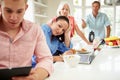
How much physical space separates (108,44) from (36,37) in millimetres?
1455

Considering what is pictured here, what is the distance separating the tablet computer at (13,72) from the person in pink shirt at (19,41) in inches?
3.2

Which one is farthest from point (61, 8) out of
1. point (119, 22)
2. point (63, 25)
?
point (119, 22)

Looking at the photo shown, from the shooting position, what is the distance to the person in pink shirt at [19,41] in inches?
42.4

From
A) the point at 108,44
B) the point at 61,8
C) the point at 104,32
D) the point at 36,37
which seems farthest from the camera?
the point at 104,32

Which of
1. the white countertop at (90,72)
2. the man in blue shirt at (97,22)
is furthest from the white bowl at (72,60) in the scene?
the man in blue shirt at (97,22)

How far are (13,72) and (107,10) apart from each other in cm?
485

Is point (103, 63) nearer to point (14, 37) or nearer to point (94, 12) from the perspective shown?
point (14, 37)

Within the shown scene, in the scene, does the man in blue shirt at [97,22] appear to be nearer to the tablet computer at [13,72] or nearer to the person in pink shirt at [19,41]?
the person in pink shirt at [19,41]

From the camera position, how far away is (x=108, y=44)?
2.46 meters

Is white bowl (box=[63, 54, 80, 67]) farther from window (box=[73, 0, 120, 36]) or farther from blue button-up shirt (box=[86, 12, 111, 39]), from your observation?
window (box=[73, 0, 120, 36])

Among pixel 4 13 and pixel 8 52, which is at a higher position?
pixel 4 13

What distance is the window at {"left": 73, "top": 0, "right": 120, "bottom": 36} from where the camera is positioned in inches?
210

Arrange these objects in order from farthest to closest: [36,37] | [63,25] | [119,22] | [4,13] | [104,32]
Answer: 1. [119,22]
2. [104,32]
3. [63,25]
4. [36,37]
5. [4,13]

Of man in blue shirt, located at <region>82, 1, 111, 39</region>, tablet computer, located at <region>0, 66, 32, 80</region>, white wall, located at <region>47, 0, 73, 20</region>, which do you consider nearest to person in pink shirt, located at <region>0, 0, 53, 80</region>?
tablet computer, located at <region>0, 66, 32, 80</region>
